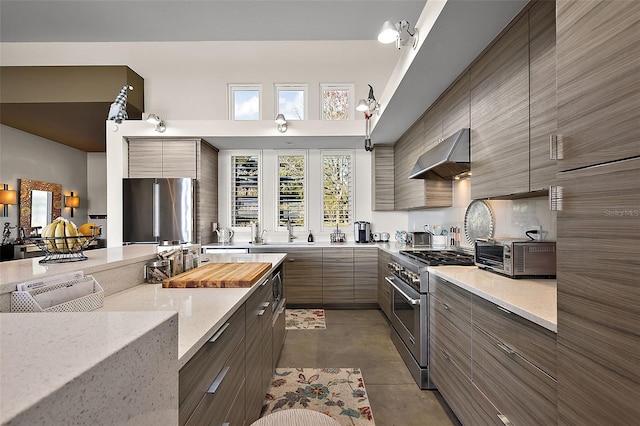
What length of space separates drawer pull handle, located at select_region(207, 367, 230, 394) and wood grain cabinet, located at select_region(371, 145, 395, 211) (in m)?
3.77

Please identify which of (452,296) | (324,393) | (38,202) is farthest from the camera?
(38,202)

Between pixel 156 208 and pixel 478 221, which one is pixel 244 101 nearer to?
pixel 156 208

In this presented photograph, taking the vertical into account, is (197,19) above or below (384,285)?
above

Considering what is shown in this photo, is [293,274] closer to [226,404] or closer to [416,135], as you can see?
[416,135]

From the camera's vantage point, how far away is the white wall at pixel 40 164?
5.73 metres

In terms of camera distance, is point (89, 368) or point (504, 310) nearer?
point (89, 368)

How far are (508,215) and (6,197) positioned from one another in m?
7.65

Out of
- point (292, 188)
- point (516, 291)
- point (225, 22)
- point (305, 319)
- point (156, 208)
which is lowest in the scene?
point (305, 319)

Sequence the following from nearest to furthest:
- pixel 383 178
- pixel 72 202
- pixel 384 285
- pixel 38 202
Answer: pixel 384 285 → pixel 383 178 → pixel 38 202 → pixel 72 202


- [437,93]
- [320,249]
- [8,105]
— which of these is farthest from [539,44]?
[8,105]

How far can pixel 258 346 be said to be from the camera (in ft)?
5.91

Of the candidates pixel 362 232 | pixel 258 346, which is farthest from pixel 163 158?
pixel 258 346

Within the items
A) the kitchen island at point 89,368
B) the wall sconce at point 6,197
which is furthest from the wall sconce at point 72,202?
the kitchen island at point 89,368

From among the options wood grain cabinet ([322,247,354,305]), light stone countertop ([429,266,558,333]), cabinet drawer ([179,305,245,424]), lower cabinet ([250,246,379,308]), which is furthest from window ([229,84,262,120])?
cabinet drawer ([179,305,245,424])
